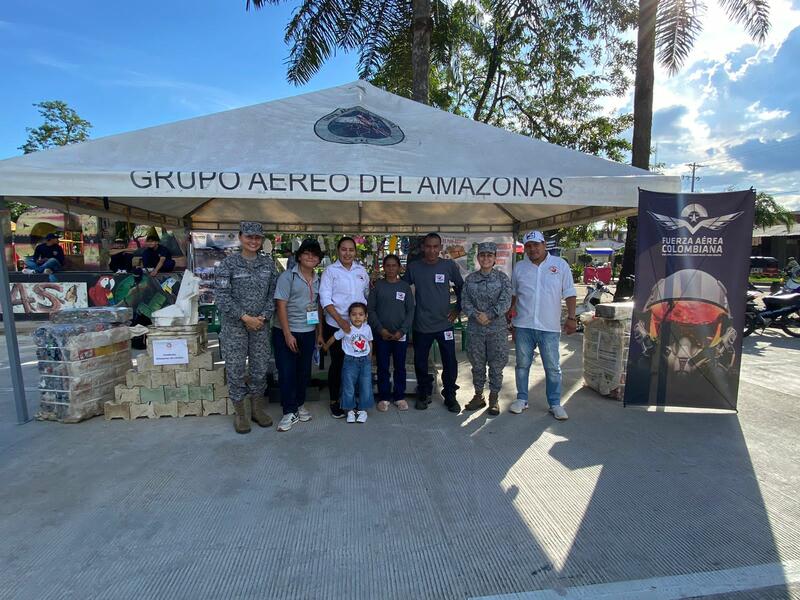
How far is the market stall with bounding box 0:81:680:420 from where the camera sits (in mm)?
3670

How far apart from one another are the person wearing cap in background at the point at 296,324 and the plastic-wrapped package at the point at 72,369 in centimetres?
178

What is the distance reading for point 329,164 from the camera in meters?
3.89

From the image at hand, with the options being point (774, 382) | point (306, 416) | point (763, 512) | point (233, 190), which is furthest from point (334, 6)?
point (763, 512)

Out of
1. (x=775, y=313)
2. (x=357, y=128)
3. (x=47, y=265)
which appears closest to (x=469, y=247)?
(x=357, y=128)

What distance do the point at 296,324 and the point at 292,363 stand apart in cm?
38

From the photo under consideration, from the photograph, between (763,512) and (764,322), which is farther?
(764,322)

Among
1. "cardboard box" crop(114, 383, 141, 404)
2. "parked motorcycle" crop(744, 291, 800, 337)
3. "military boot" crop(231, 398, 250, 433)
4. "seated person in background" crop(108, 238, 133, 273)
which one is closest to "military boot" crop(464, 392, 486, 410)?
"military boot" crop(231, 398, 250, 433)

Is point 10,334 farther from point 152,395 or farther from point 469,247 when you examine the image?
point 469,247

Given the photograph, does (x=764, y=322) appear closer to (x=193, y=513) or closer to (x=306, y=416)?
(x=306, y=416)

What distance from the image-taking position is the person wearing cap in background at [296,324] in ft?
12.6

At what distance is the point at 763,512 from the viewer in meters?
2.67

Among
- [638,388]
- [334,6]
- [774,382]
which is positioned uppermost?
[334,6]

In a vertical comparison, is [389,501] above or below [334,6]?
below

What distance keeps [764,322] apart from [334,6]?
11.8 metres
